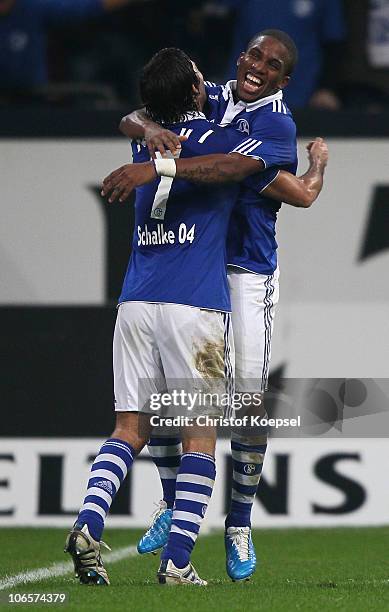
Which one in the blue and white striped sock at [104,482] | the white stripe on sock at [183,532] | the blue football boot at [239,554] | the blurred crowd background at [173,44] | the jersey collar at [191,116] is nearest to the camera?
the blue and white striped sock at [104,482]

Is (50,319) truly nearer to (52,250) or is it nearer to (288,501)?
(52,250)

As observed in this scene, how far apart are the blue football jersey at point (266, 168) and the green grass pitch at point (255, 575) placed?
1.47 metres

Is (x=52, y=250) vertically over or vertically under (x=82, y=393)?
over

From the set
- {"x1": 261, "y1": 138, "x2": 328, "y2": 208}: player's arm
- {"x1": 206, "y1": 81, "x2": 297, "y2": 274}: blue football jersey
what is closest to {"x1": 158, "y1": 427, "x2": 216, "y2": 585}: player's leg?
{"x1": 206, "y1": 81, "x2": 297, "y2": 274}: blue football jersey

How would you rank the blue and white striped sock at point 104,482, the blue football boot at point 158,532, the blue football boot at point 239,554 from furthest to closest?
the blue football boot at point 158,532 → the blue football boot at point 239,554 → the blue and white striped sock at point 104,482

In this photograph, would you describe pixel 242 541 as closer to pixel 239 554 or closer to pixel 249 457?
pixel 239 554

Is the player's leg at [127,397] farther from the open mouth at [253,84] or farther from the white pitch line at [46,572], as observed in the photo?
the open mouth at [253,84]

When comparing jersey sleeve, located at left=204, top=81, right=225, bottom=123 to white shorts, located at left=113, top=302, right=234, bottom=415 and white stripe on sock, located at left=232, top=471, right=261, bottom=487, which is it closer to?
white shorts, located at left=113, top=302, right=234, bottom=415

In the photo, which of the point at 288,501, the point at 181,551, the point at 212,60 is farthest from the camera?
the point at 212,60

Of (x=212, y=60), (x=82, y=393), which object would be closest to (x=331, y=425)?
(x=82, y=393)

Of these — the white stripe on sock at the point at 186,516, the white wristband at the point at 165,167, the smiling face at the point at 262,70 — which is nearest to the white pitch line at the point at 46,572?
the white stripe on sock at the point at 186,516

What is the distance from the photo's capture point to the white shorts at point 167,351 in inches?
227

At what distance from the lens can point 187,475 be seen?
570 cm

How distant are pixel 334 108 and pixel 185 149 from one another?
3.78 m
